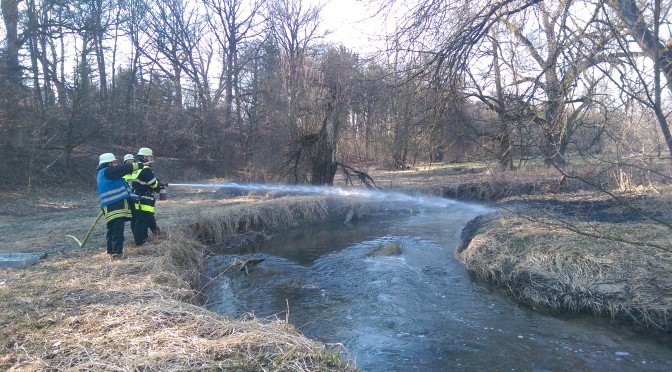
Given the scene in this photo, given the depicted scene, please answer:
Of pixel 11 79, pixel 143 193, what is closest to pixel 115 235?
pixel 143 193

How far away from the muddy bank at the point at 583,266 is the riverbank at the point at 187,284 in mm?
22

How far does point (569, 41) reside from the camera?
18.2ft

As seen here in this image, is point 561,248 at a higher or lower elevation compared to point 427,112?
lower

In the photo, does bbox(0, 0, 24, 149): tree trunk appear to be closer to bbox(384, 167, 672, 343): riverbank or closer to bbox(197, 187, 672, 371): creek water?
bbox(197, 187, 672, 371): creek water

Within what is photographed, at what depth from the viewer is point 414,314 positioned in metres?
7.34

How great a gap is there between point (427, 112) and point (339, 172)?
12.9m

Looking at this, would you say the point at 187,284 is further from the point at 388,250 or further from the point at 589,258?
the point at 589,258

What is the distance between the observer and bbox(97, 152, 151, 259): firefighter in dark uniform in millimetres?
8008

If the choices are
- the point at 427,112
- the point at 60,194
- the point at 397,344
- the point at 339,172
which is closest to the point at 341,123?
the point at 339,172

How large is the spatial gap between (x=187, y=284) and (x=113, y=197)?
2166 mm

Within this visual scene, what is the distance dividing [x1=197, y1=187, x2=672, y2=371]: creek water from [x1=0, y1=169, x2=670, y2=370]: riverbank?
515 mm

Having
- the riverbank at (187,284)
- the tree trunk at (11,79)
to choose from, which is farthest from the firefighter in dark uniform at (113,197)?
the tree trunk at (11,79)

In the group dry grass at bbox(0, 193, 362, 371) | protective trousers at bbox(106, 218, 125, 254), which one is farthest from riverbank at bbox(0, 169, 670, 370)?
protective trousers at bbox(106, 218, 125, 254)

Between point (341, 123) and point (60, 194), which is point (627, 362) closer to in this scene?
point (341, 123)
